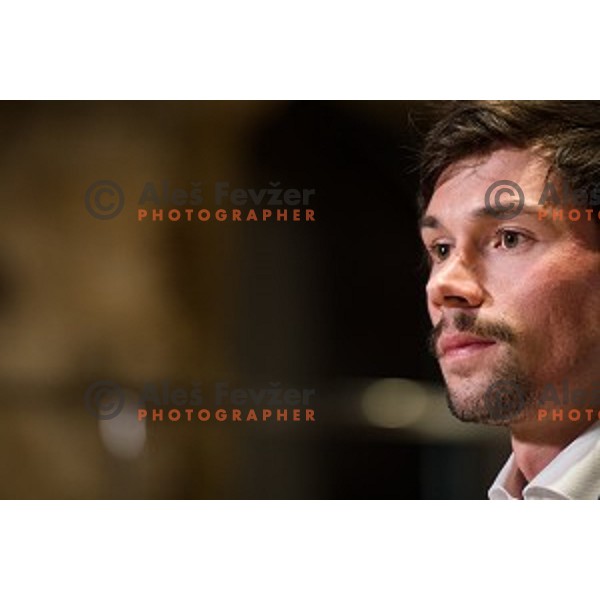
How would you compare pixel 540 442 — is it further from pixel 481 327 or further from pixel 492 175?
pixel 492 175

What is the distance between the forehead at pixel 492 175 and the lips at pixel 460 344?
0.19 m

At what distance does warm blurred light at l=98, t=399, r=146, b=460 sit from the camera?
191 cm

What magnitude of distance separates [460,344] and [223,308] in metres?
0.37

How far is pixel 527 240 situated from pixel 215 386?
53 centimetres

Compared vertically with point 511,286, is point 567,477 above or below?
below

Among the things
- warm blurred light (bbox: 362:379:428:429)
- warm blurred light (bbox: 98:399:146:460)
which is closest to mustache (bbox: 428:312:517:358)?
warm blurred light (bbox: 362:379:428:429)

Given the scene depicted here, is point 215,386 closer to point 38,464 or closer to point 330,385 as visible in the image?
point 330,385

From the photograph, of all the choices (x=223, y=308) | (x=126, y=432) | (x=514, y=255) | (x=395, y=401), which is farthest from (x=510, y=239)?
(x=126, y=432)

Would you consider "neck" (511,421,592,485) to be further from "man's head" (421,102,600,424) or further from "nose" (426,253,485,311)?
"nose" (426,253,485,311)

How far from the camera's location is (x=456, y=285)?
6.06 ft

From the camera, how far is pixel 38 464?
Result: 1.91 metres

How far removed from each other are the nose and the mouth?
0.16 ft

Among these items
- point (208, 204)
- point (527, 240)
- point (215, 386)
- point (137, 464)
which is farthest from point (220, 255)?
point (527, 240)
